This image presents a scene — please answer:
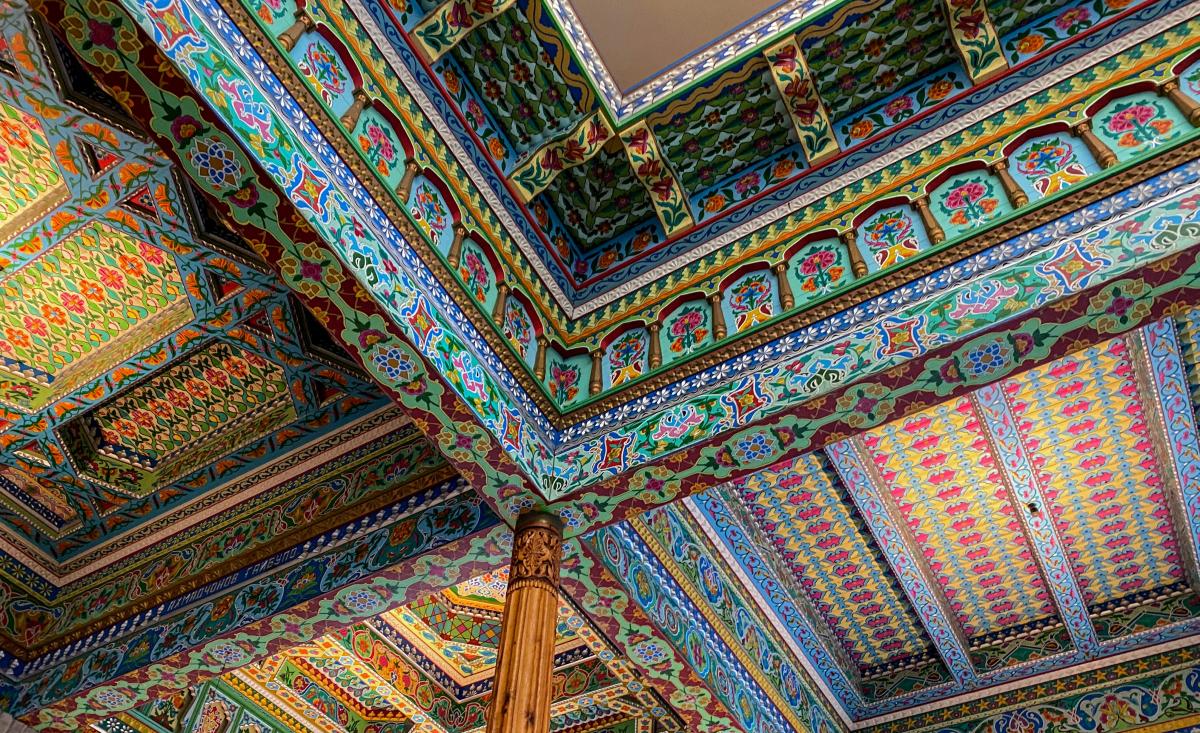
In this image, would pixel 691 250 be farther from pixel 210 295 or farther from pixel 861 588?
pixel 861 588

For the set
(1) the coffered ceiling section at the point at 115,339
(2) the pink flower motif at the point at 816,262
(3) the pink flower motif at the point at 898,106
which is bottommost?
(2) the pink flower motif at the point at 816,262

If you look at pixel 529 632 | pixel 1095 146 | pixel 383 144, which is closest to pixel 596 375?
pixel 529 632

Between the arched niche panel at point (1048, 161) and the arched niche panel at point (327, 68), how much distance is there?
2632mm

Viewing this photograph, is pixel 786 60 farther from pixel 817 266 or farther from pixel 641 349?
pixel 641 349

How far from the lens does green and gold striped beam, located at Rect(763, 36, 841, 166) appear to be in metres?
3.76

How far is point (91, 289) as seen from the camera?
441 centimetres

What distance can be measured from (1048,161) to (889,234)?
2.09 feet

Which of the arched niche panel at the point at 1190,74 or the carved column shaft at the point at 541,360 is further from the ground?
the arched niche panel at the point at 1190,74

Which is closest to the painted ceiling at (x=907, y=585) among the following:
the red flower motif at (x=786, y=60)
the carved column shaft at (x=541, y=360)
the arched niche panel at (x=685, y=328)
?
the carved column shaft at (x=541, y=360)

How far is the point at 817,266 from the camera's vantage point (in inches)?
142

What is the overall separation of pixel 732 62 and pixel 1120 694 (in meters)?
4.63

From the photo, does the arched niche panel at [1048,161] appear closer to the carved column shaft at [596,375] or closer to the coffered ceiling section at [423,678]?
the carved column shaft at [596,375]

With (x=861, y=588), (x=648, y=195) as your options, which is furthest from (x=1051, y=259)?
(x=861, y=588)

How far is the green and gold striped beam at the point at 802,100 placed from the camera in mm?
3758
